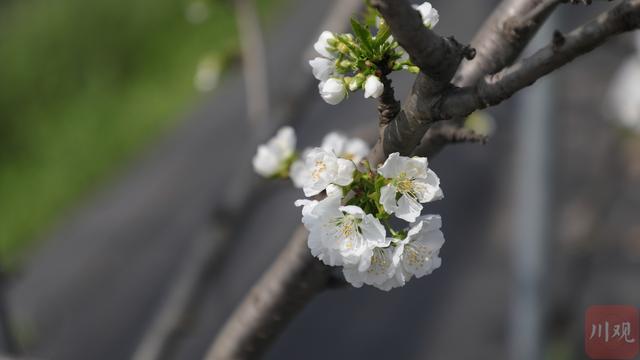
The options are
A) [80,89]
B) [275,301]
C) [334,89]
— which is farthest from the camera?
[80,89]

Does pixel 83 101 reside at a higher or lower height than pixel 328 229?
lower

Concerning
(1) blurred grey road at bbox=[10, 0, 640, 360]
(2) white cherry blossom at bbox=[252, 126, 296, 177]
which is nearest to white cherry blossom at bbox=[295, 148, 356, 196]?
(2) white cherry blossom at bbox=[252, 126, 296, 177]

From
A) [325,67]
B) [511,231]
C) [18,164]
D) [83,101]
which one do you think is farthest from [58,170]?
[325,67]

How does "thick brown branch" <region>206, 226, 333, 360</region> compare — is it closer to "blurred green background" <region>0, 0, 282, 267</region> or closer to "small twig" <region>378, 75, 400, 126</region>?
"small twig" <region>378, 75, 400, 126</region>

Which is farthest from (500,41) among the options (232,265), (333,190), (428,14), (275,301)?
(232,265)

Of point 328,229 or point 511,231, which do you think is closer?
point 328,229

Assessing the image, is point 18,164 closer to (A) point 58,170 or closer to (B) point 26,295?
(A) point 58,170

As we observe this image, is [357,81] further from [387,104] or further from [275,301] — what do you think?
[275,301]

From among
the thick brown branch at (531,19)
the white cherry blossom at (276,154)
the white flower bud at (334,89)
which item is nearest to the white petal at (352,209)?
the white flower bud at (334,89)
